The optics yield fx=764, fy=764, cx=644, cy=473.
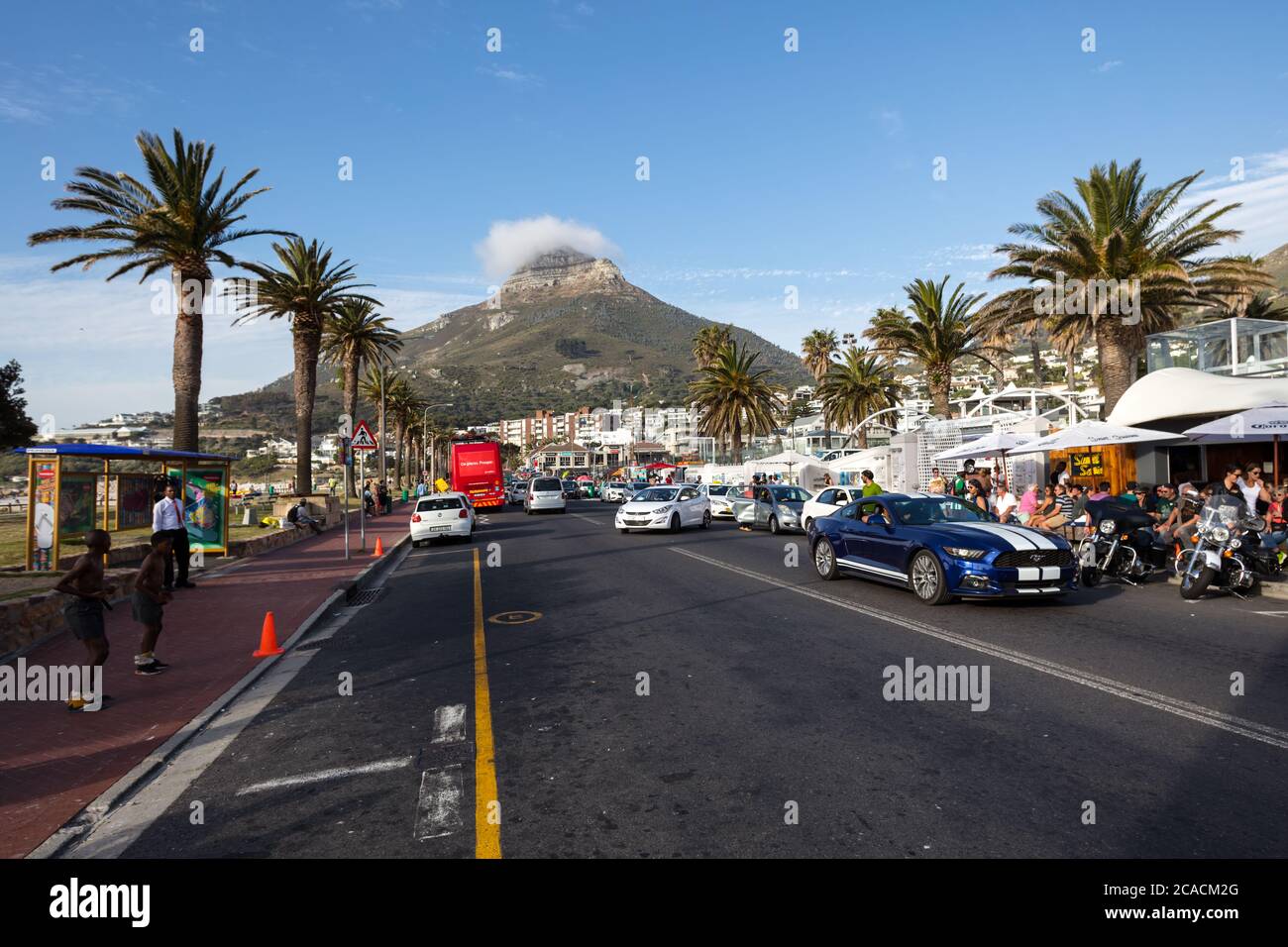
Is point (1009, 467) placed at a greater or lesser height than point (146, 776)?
greater

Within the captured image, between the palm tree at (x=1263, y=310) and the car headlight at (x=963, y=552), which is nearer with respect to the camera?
the car headlight at (x=963, y=552)

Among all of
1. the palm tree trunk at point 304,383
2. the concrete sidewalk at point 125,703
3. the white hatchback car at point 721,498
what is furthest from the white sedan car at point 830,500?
the palm tree trunk at point 304,383

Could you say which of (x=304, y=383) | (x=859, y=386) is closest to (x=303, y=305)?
(x=304, y=383)

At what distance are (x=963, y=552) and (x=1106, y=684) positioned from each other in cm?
372

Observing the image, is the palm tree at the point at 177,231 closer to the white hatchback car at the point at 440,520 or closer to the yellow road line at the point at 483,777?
the white hatchback car at the point at 440,520

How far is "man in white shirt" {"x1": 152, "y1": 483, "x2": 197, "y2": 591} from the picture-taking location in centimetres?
1293

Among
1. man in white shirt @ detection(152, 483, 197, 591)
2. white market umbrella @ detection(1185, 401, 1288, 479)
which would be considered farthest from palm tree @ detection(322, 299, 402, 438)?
white market umbrella @ detection(1185, 401, 1288, 479)

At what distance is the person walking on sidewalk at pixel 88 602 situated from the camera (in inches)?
278

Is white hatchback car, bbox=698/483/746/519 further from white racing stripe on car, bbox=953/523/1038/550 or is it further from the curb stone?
the curb stone

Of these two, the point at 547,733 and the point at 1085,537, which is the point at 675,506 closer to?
the point at 1085,537

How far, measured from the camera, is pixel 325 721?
6352 mm

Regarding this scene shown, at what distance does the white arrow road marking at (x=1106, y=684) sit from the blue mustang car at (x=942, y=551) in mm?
958
